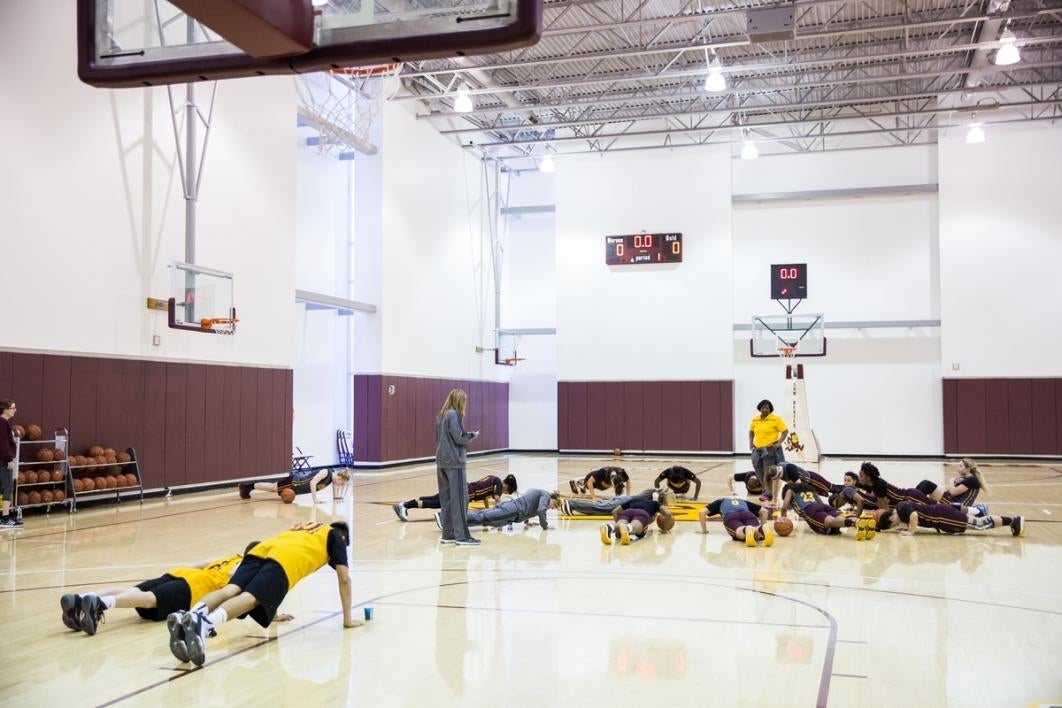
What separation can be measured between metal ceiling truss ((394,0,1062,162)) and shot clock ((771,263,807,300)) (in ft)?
11.9

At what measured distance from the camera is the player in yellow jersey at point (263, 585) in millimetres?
5402

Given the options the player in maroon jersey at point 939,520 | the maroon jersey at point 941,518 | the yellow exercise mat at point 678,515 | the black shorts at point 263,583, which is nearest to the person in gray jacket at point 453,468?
the yellow exercise mat at point 678,515

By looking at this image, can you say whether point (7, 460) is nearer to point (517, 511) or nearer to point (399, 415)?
point (517, 511)

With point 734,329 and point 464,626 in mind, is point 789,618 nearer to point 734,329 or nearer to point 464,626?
point 464,626

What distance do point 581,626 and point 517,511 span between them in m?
5.06

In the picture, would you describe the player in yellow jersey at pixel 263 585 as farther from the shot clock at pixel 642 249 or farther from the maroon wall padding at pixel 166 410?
the shot clock at pixel 642 249

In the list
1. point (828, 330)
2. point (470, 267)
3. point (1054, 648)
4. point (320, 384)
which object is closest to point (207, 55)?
point (1054, 648)

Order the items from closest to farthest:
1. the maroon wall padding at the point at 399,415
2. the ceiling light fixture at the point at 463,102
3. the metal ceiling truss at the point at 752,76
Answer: the metal ceiling truss at the point at 752,76 < the ceiling light fixture at the point at 463,102 < the maroon wall padding at the point at 399,415

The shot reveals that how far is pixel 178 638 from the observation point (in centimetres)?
540

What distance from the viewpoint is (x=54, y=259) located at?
44.4 feet

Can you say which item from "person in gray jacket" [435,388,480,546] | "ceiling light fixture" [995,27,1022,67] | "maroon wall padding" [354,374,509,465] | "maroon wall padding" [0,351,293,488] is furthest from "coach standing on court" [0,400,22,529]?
"ceiling light fixture" [995,27,1022,67]

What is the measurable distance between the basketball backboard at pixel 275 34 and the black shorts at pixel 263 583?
3177mm

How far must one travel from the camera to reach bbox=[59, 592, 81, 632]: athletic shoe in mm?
6219

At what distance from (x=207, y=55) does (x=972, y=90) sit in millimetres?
21026
